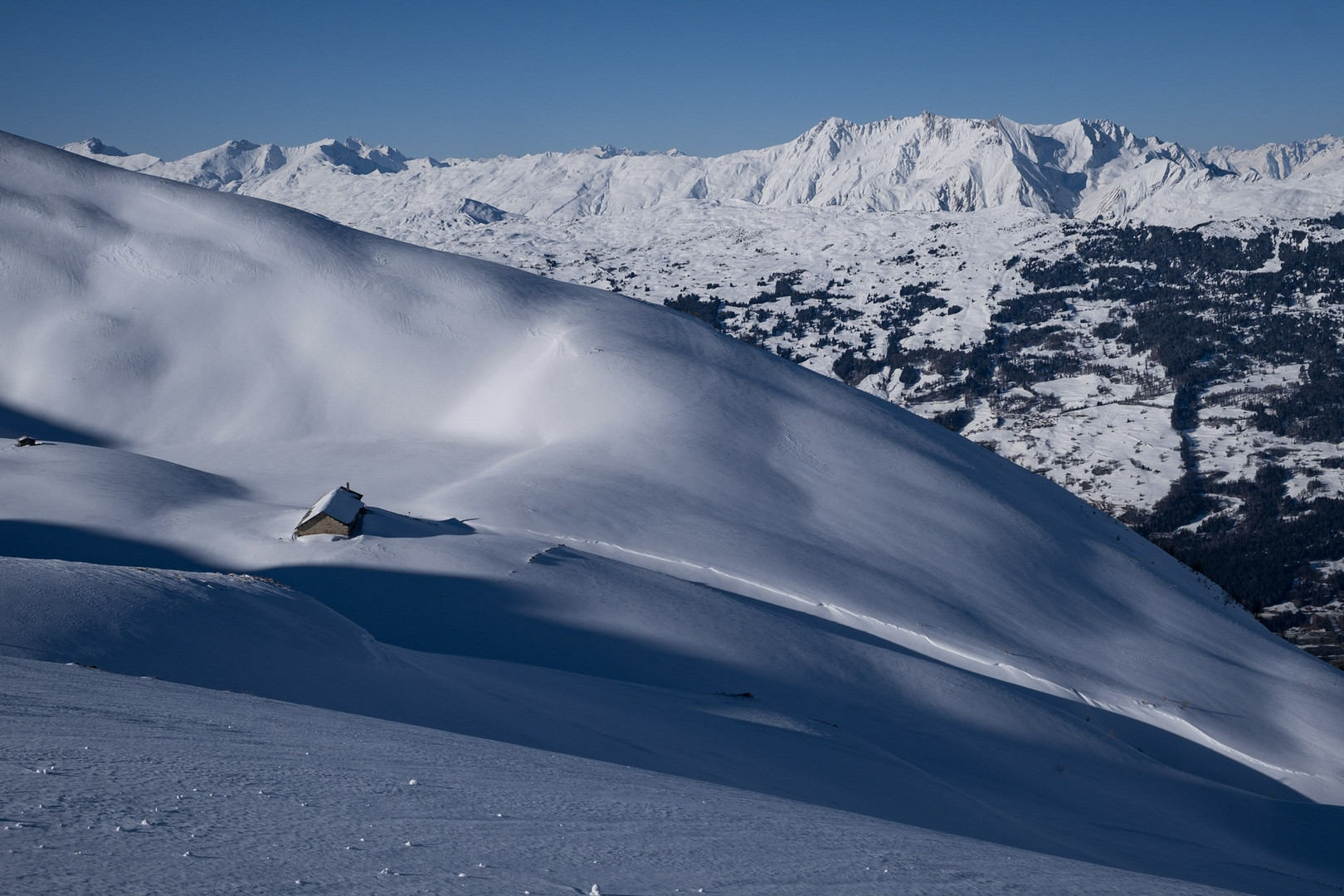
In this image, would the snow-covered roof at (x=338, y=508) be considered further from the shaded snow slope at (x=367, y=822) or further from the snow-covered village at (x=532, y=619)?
the shaded snow slope at (x=367, y=822)

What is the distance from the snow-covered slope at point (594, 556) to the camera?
16750mm

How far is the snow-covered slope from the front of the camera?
55.0 feet

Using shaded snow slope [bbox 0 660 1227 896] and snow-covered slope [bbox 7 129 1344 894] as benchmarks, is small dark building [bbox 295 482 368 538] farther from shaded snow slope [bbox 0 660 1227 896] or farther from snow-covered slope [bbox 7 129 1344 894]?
shaded snow slope [bbox 0 660 1227 896]

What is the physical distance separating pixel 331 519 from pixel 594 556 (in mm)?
8923

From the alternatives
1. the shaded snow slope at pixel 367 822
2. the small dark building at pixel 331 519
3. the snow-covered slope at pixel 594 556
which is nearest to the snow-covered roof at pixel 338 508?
the small dark building at pixel 331 519

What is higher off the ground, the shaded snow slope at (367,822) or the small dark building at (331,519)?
the small dark building at (331,519)

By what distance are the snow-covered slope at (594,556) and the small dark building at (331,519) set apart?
2.32ft

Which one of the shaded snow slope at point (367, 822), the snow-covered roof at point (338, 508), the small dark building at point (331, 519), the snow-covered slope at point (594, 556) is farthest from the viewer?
the snow-covered roof at point (338, 508)

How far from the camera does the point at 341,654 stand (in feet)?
52.6

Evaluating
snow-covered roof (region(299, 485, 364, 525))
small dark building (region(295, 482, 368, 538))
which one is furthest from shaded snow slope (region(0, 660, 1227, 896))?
snow-covered roof (region(299, 485, 364, 525))

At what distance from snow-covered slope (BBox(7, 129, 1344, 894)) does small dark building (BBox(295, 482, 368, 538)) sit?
2.32 feet

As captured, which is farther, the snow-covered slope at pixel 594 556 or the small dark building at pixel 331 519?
the small dark building at pixel 331 519

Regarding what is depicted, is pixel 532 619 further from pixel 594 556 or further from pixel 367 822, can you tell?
pixel 367 822

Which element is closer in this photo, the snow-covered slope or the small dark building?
the snow-covered slope
